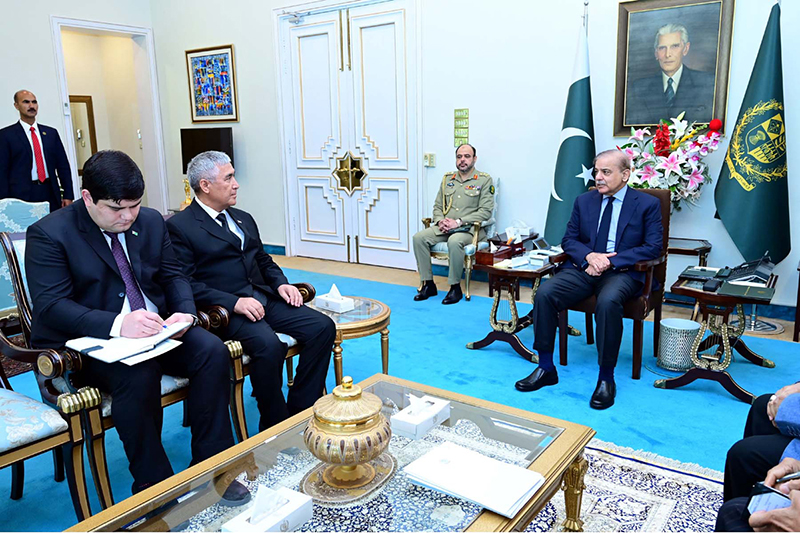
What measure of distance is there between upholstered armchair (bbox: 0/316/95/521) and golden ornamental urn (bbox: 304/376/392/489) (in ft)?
2.74

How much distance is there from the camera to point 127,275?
2258mm

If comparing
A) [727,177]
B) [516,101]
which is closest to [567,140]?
[516,101]

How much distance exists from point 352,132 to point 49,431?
15.3 ft

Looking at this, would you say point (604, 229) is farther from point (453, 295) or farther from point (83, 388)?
point (83, 388)

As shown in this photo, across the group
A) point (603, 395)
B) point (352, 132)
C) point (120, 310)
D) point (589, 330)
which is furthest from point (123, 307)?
point (352, 132)

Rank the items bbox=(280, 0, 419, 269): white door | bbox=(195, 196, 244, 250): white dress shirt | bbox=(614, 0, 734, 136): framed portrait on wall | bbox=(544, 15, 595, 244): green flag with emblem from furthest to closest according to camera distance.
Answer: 1. bbox=(280, 0, 419, 269): white door
2. bbox=(544, 15, 595, 244): green flag with emblem
3. bbox=(614, 0, 734, 136): framed portrait on wall
4. bbox=(195, 196, 244, 250): white dress shirt

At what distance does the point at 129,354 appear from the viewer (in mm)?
1961

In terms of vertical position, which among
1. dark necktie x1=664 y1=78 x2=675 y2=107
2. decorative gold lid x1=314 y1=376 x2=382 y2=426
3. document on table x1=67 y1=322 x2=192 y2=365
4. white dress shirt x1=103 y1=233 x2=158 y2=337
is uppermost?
→ dark necktie x1=664 y1=78 x2=675 y2=107

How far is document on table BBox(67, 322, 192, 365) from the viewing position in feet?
6.38

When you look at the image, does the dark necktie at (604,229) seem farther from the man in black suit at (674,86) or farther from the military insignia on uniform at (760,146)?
the man in black suit at (674,86)

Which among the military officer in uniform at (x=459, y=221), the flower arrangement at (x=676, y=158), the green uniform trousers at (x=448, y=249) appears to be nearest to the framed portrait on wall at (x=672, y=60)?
the flower arrangement at (x=676, y=158)

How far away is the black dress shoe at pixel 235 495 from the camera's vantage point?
A: 1.55 meters

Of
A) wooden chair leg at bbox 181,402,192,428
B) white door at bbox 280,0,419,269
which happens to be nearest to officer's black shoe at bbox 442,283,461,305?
white door at bbox 280,0,419,269

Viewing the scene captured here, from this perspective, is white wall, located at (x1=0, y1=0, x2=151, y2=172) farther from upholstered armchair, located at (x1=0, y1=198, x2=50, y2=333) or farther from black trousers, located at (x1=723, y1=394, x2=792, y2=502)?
black trousers, located at (x1=723, y1=394, x2=792, y2=502)
